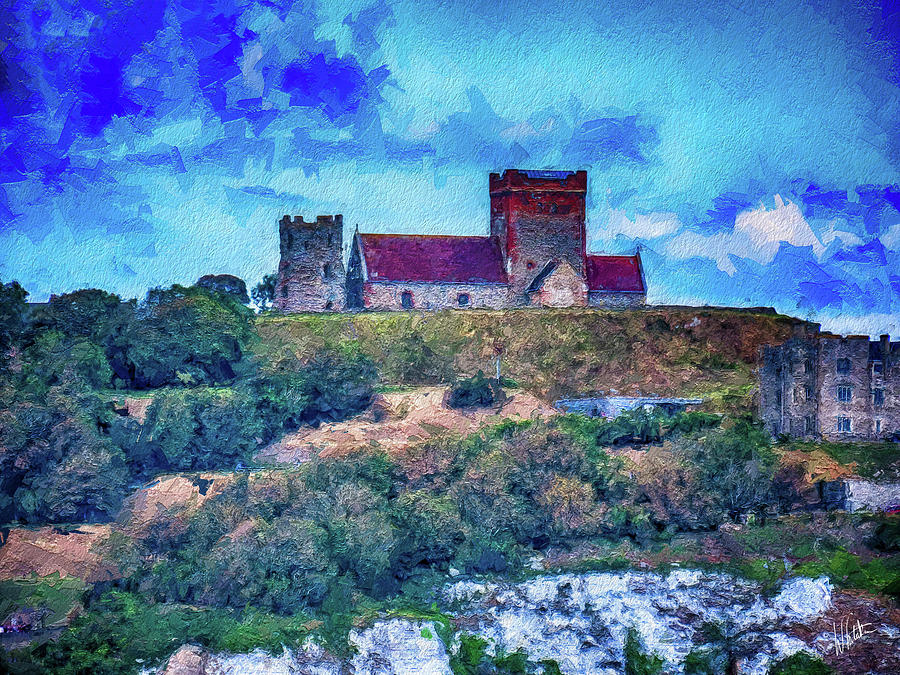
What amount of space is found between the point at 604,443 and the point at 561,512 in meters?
1.73

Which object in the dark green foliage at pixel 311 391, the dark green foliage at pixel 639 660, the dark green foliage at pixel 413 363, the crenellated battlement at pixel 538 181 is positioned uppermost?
the crenellated battlement at pixel 538 181

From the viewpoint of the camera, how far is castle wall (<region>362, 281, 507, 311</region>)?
60.8 ft

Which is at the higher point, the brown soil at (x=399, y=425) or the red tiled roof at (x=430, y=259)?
the red tiled roof at (x=430, y=259)

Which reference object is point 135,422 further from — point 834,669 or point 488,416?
point 834,669

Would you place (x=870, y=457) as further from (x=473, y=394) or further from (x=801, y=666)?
(x=473, y=394)

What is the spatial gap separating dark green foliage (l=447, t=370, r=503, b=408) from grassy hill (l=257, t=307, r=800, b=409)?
0.82 metres

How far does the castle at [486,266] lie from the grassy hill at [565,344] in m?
0.53

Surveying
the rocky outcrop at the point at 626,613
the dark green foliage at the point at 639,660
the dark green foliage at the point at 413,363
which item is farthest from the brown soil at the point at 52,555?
the dark green foliage at the point at 639,660

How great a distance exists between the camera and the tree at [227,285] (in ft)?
52.9

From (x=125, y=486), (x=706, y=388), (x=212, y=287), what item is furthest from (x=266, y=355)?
(x=706, y=388)

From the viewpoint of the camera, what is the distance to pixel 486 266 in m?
19.2

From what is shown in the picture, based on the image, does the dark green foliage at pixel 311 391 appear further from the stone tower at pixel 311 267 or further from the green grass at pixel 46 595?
the green grass at pixel 46 595

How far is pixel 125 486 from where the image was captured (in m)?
14.0

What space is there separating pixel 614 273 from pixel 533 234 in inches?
70.8
